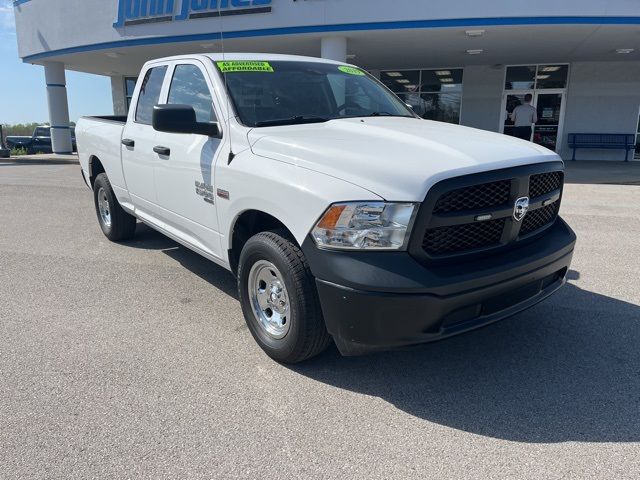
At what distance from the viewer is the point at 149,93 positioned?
4.92 meters

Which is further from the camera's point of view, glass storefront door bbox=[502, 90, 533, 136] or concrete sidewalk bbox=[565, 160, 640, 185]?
glass storefront door bbox=[502, 90, 533, 136]

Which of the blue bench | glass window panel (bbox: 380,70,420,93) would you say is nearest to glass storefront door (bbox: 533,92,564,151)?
the blue bench

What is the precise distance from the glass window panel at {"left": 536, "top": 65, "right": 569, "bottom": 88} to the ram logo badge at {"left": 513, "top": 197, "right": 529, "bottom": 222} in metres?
17.4

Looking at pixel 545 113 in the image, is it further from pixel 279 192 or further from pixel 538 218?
pixel 279 192

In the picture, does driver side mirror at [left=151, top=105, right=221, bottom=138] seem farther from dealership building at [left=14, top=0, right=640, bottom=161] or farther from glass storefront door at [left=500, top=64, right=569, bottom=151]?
glass storefront door at [left=500, top=64, right=569, bottom=151]

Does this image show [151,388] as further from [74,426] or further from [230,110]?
[230,110]

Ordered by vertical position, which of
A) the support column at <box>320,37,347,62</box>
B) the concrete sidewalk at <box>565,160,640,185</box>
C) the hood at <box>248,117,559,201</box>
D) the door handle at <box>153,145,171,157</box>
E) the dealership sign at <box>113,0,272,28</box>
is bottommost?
the concrete sidewalk at <box>565,160,640,185</box>

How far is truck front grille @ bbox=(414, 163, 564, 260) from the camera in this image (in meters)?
2.61

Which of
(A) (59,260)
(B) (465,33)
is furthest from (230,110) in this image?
(B) (465,33)

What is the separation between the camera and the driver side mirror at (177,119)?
3.38 m

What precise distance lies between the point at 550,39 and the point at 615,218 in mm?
7727

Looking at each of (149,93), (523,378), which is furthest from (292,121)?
(523,378)

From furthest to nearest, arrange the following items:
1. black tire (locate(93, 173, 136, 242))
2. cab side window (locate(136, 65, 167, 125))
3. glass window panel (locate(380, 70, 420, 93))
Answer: glass window panel (locate(380, 70, 420, 93))
black tire (locate(93, 173, 136, 242))
cab side window (locate(136, 65, 167, 125))

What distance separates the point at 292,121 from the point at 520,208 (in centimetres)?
169
